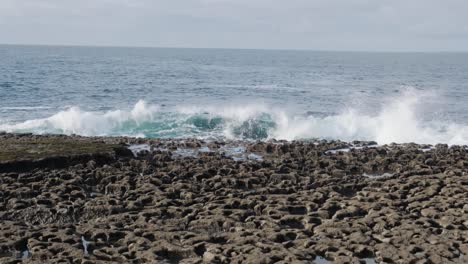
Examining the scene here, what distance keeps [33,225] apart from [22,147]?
925cm

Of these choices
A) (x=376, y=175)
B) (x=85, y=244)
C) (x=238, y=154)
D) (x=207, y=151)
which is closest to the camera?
(x=85, y=244)

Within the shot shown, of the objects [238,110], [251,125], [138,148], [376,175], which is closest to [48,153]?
[138,148]

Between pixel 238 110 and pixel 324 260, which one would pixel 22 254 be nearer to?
pixel 324 260

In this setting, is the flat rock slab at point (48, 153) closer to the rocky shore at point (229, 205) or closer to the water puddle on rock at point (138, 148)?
the rocky shore at point (229, 205)

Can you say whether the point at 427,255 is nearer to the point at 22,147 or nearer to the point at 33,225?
the point at 33,225

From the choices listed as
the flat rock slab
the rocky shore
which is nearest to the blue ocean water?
the flat rock slab

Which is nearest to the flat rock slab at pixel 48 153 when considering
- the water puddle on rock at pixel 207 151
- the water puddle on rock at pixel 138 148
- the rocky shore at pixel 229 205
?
the rocky shore at pixel 229 205

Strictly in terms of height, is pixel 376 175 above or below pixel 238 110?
above

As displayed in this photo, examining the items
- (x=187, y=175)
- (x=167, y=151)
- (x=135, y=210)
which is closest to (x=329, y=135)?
(x=167, y=151)

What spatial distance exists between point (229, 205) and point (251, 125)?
80.3 feet

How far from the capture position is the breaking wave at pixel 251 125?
130ft

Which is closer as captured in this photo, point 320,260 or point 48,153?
point 320,260

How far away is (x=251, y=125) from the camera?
42.4 m

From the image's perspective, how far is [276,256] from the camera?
44.6 feet
